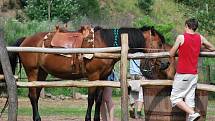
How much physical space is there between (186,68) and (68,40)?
Answer: 3268 mm

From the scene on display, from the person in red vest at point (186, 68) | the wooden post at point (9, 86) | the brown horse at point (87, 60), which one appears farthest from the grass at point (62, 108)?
the person in red vest at point (186, 68)

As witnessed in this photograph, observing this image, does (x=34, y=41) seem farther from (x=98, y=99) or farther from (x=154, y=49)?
(x=154, y=49)

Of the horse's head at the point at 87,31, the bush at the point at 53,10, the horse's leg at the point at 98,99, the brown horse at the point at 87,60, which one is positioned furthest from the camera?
the bush at the point at 53,10

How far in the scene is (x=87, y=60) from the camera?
37.2 ft

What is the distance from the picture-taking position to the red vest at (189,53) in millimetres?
9203

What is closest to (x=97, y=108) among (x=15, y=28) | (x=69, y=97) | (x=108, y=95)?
(x=108, y=95)

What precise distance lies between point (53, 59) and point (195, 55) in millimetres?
3429

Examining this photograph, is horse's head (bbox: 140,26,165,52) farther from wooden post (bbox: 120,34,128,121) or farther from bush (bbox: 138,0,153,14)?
bush (bbox: 138,0,153,14)

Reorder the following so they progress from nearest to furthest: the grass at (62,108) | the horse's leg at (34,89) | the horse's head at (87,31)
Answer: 1. the horse's head at (87,31)
2. the horse's leg at (34,89)
3. the grass at (62,108)

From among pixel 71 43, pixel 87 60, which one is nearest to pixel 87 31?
pixel 71 43

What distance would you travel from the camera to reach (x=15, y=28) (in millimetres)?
34031

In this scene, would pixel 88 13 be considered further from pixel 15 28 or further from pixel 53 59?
pixel 53 59

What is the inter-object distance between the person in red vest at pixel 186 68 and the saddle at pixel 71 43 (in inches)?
104

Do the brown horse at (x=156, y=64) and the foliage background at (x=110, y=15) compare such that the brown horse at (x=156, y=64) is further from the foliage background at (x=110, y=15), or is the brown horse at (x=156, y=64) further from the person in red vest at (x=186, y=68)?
the foliage background at (x=110, y=15)
